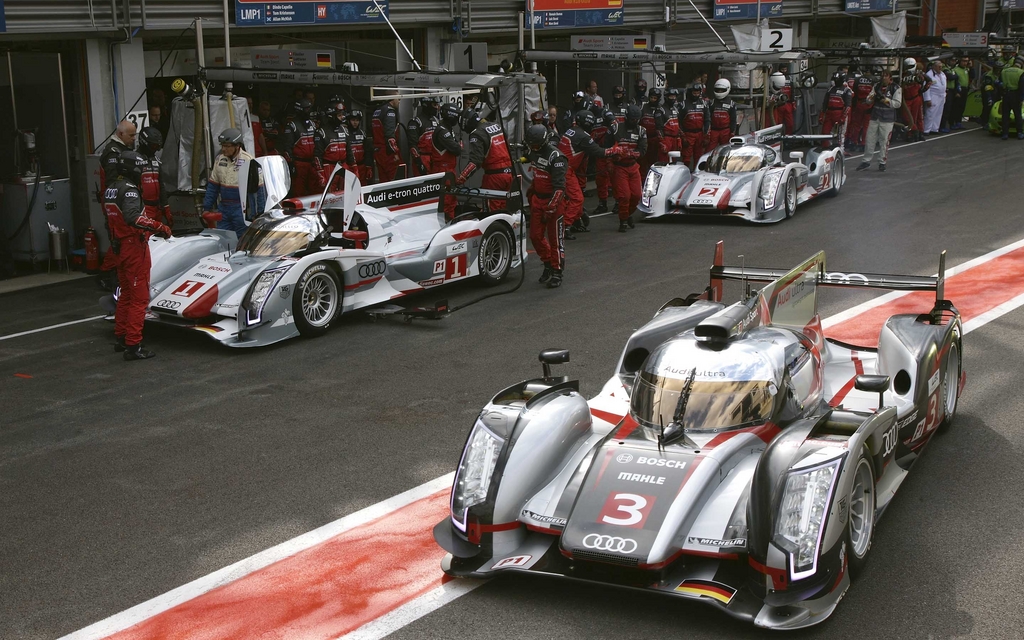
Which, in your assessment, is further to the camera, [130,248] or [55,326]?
[55,326]

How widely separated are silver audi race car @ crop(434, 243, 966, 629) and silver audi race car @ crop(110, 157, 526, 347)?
4315mm

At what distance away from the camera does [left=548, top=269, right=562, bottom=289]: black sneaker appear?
42.5ft

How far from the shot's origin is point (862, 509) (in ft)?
19.4

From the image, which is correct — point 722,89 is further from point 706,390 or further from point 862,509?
point 862,509

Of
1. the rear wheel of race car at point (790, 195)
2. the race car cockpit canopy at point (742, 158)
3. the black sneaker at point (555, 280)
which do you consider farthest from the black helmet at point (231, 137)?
the rear wheel of race car at point (790, 195)

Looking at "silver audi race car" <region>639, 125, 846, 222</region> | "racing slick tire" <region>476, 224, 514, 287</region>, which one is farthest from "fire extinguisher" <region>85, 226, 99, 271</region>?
"silver audi race car" <region>639, 125, 846, 222</region>

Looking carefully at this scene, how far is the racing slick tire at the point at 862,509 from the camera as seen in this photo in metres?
5.80

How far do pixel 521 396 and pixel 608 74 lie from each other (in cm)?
2068

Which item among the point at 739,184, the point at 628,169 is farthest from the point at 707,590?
the point at 739,184

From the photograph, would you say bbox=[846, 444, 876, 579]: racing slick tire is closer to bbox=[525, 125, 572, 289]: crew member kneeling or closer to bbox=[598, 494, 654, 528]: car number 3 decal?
bbox=[598, 494, 654, 528]: car number 3 decal

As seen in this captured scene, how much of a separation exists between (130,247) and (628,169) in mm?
8091

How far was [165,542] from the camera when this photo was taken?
6.57m

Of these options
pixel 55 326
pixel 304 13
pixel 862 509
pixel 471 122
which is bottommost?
pixel 55 326

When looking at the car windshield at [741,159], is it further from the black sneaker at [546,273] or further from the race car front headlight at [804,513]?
the race car front headlight at [804,513]
